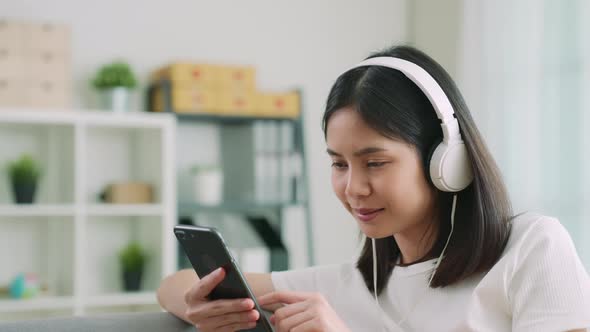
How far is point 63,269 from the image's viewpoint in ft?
10.7

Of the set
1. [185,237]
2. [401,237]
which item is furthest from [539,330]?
[185,237]

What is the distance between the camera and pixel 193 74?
3.37m

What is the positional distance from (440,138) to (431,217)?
154 mm

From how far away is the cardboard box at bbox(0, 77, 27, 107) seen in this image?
120 inches

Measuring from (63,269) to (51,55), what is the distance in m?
0.90

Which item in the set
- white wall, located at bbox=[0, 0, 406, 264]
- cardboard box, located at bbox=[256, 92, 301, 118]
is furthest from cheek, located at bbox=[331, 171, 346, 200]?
white wall, located at bbox=[0, 0, 406, 264]

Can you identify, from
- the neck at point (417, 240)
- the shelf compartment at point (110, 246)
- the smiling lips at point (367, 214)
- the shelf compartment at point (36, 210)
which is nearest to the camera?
the smiling lips at point (367, 214)

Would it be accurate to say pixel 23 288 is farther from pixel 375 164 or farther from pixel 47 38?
pixel 375 164

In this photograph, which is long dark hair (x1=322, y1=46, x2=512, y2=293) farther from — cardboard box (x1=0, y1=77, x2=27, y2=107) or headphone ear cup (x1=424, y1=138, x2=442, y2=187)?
cardboard box (x1=0, y1=77, x2=27, y2=107)

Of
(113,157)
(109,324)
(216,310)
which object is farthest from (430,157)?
(113,157)

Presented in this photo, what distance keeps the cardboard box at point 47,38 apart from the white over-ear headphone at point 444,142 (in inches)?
86.3

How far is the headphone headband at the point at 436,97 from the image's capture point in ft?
4.09

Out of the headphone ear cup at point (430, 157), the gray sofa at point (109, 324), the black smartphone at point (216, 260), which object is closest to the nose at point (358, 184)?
the headphone ear cup at point (430, 157)

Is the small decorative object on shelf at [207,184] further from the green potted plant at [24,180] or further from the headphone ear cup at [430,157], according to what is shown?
the headphone ear cup at [430,157]
